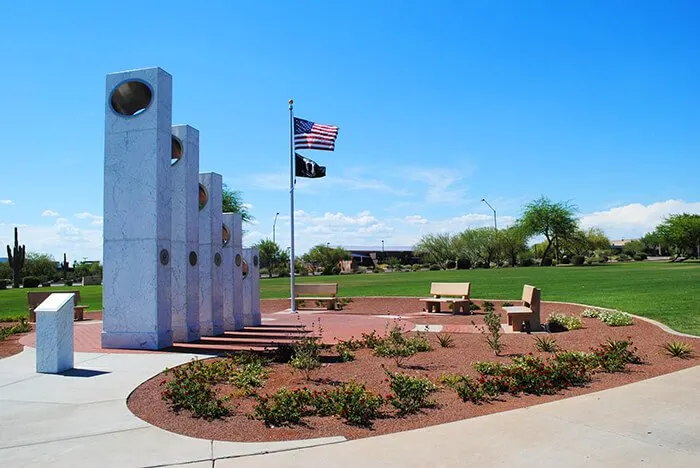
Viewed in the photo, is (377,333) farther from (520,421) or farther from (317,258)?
(317,258)

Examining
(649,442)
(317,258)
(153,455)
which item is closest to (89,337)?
(153,455)

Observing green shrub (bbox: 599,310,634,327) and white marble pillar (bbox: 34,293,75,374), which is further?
green shrub (bbox: 599,310,634,327)

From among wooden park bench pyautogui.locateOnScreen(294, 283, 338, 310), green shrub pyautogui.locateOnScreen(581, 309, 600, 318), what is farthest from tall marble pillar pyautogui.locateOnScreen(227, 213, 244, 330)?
green shrub pyautogui.locateOnScreen(581, 309, 600, 318)

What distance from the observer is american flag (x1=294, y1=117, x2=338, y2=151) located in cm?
2061

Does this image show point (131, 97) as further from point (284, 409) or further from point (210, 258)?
point (284, 409)

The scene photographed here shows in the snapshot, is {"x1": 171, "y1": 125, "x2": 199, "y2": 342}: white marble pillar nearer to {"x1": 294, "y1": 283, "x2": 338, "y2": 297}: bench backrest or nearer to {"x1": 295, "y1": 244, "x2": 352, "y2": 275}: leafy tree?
{"x1": 294, "y1": 283, "x2": 338, "y2": 297}: bench backrest

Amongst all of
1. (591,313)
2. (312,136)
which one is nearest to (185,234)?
(312,136)

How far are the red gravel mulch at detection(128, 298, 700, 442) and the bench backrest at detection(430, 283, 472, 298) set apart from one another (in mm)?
5134

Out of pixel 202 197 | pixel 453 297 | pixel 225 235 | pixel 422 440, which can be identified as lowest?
pixel 422 440

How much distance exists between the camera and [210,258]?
1339 cm

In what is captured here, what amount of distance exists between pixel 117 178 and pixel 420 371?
7089 mm

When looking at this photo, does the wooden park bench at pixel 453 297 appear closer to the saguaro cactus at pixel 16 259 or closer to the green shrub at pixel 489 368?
the green shrub at pixel 489 368

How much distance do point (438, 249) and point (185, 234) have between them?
83080mm

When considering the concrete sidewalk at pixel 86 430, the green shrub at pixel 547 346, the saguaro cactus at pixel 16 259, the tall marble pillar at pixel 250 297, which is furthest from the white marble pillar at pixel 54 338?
the saguaro cactus at pixel 16 259
